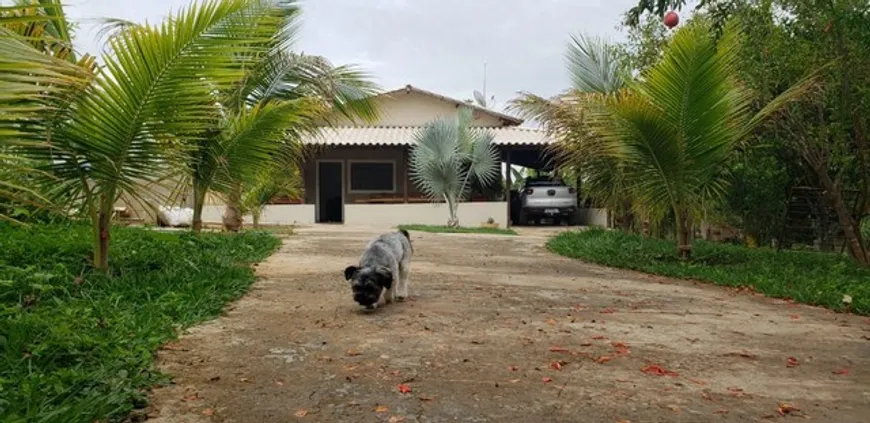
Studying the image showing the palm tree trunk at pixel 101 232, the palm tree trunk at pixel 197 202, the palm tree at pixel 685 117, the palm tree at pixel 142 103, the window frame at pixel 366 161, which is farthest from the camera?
the window frame at pixel 366 161

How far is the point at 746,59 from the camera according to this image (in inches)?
329

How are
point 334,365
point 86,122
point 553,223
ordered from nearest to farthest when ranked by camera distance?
point 334,365 → point 86,122 → point 553,223

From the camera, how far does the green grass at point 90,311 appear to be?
246 cm

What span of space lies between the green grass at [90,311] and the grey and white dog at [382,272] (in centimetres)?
100

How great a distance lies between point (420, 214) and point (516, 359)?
1552 cm

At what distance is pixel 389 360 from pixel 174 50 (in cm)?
286

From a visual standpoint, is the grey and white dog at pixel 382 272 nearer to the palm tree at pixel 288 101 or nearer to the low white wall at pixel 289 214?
the palm tree at pixel 288 101

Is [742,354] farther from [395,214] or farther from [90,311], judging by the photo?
[395,214]

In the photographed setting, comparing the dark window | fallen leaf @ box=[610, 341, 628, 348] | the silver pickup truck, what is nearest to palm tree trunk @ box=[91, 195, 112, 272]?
fallen leaf @ box=[610, 341, 628, 348]

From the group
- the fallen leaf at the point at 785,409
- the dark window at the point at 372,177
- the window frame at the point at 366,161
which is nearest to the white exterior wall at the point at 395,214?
the window frame at the point at 366,161

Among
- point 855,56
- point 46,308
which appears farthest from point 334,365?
point 855,56

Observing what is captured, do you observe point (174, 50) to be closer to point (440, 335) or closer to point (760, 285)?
point (440, 335)

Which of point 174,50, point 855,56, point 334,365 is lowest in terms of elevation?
point 334,365

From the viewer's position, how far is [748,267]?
7727 millimetres
